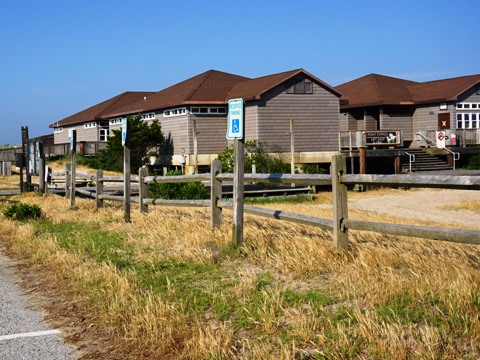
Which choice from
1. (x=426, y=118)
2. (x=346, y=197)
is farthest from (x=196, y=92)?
(x=346, y=197)

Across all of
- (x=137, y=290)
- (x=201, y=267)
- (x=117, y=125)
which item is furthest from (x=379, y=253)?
(x=117, y=125)

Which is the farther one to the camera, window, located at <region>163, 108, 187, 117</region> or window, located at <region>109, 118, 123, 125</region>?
window, located at <region>109, 118, 123, 125</region>

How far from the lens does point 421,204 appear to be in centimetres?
2958

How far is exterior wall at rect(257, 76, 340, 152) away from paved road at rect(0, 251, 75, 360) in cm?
3101

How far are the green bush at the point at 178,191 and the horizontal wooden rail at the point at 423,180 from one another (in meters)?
17.8

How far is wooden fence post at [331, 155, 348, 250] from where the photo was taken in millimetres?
8648

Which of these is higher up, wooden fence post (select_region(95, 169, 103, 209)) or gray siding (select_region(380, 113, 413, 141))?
gray siding (select_region(380, 113, 413, 141))

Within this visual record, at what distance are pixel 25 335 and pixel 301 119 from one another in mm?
34327

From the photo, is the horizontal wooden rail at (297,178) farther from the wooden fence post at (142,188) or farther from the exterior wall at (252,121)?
the exterior wall at (252,121)

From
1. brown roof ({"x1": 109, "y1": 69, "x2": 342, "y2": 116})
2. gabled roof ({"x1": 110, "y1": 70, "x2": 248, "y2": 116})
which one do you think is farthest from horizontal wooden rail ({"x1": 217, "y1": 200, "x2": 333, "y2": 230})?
gabled roof ({"x1": 110, "y1": 70, "x2": 248, "y2": 116})

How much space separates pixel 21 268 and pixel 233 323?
5175mm

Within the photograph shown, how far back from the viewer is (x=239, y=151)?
9.80 m

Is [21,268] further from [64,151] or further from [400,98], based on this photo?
[64,151]

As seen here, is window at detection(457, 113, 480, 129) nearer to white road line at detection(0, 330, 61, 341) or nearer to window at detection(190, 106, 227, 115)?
window at detection(190, 106, 227, 115)
